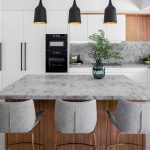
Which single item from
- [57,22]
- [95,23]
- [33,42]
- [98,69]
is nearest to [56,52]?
[33,42]

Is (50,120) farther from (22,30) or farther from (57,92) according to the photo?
(22,30)

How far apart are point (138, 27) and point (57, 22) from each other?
2001 mm

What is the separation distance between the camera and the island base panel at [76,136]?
343cm

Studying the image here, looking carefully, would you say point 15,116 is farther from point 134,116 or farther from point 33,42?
point 33,42

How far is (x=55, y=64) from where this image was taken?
6465 millimetres

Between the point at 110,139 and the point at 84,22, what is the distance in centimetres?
376

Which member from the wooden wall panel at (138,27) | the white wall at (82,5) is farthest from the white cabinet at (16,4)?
the wooden wall panel at (138,27)

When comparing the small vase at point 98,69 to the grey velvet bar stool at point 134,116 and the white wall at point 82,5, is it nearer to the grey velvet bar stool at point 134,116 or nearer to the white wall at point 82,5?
the grey velvet bar stool at point 134,116

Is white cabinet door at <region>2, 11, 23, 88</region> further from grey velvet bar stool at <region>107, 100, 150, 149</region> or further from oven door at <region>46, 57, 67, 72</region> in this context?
grey velvet bar stool at <region>107, 100, 150, 149</region>

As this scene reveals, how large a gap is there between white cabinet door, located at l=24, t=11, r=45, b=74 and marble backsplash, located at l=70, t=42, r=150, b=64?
1.15 metres

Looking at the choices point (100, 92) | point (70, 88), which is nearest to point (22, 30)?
point (70, 88)

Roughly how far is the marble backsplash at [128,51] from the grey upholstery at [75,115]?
459cm

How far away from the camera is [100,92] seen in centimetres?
314

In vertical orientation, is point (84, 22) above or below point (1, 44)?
above
